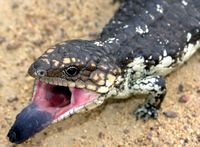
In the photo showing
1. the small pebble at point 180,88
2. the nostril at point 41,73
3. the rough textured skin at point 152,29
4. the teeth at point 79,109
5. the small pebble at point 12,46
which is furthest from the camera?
the small pebble at point 12,46

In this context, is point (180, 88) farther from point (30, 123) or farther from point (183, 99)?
point (30, 123)

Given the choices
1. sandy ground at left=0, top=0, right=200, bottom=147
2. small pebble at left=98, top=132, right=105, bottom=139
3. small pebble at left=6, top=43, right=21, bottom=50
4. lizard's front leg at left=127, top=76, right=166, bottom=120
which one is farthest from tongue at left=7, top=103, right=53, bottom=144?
small pebble at left=6, top=43, right=21, bottom=50

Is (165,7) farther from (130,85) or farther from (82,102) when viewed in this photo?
(82,102)

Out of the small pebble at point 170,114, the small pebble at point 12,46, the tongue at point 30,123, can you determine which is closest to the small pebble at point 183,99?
the small pebble at point 170,114

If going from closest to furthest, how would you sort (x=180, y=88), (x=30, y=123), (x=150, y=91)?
(x=30, y=123), (x=150, y=91), (x=180, y=88)

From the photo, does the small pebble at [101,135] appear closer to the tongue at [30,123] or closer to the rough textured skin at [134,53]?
the rough textured skin at [134,53]

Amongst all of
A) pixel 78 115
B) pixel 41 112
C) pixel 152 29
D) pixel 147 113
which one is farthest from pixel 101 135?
pixel 152 29

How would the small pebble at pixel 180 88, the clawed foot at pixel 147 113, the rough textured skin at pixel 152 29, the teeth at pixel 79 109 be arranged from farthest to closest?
the small pebble at pixel 180 88 < the clawed foot at pixel 147 113 < the rough textured skin at pixel 152 29 < the teeth at pixel 79 109

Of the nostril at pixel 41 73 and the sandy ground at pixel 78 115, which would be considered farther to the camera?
the sandy ground at pixel 78 115

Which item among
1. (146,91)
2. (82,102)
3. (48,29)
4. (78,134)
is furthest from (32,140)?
(48,29)

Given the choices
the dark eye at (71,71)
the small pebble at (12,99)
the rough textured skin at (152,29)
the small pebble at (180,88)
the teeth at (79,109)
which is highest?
the rough textured skin at (152,29)
